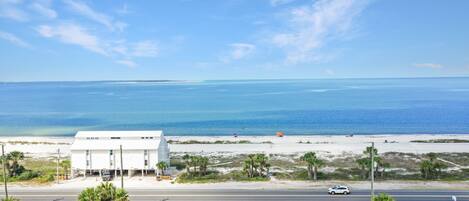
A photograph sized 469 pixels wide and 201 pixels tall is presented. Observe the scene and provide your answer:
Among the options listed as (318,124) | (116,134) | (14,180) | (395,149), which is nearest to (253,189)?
(116,134)

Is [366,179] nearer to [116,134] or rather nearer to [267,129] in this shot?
[116,134]

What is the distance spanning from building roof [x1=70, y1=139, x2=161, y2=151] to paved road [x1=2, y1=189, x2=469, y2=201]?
7854mm

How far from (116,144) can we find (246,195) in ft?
66.9

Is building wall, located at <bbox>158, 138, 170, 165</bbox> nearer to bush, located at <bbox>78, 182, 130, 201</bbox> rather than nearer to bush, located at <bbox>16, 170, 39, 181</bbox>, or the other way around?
bush, located at <bbox>16, 170, 39, 181</bbox>

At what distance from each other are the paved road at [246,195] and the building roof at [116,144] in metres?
7.85

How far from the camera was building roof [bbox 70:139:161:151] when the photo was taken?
49.8 meters

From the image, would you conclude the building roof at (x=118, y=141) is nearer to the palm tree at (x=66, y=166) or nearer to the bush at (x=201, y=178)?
the palm tree at (x=66, y=166)

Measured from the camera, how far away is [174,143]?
81.4m

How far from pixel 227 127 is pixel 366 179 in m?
71.1

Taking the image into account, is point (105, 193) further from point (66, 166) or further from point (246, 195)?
point (66, 166)

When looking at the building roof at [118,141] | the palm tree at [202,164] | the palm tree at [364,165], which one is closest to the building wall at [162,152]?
the building roof at [118,141]

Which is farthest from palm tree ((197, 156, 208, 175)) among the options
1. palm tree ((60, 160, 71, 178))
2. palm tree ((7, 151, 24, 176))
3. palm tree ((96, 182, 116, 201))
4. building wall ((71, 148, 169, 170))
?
palm tree ((7, 151, 24, 176))

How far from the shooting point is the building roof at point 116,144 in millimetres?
49781

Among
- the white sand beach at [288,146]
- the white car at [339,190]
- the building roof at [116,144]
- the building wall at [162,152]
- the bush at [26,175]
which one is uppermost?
the building roof at [116,144]
